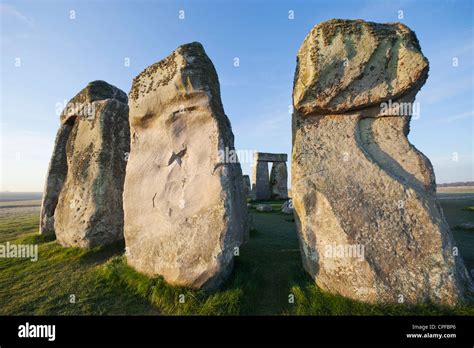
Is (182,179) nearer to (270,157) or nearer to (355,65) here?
(355,65)

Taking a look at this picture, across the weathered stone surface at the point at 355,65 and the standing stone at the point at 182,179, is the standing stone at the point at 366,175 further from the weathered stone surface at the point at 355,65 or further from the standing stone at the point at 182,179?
the standing stone at the point at 182,179

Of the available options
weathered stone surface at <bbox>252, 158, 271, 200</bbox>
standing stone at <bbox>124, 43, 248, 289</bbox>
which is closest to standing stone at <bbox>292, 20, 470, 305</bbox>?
standing stone at <bbox>124, 43, 248, 289</bbox>

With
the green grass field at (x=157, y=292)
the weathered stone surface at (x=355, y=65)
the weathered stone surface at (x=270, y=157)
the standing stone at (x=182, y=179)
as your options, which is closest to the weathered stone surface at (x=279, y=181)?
the weathered stone surface at (x=270, y=157)

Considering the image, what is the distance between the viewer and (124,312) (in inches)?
141

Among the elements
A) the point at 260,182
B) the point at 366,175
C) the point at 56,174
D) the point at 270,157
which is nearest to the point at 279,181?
the point at 260,182

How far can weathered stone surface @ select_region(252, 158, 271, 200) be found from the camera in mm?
19094

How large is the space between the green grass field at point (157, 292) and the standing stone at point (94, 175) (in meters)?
0.57

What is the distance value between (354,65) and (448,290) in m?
3.20

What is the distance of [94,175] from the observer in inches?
235

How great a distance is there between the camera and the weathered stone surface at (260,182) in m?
19.1

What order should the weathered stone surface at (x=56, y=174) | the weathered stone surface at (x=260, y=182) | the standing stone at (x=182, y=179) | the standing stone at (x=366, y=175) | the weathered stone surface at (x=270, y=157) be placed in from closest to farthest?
the standing stone at (x=366, y=175), the standing stone at (x=182, y=179), the weathered stone surface at (x=56, y=174), the weathered stone surface at (x=260, y=182), the weathered stone surface at (x=270, y=157)

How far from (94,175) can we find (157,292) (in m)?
3.37

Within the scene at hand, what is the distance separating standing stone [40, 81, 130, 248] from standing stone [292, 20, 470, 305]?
4.01 m
